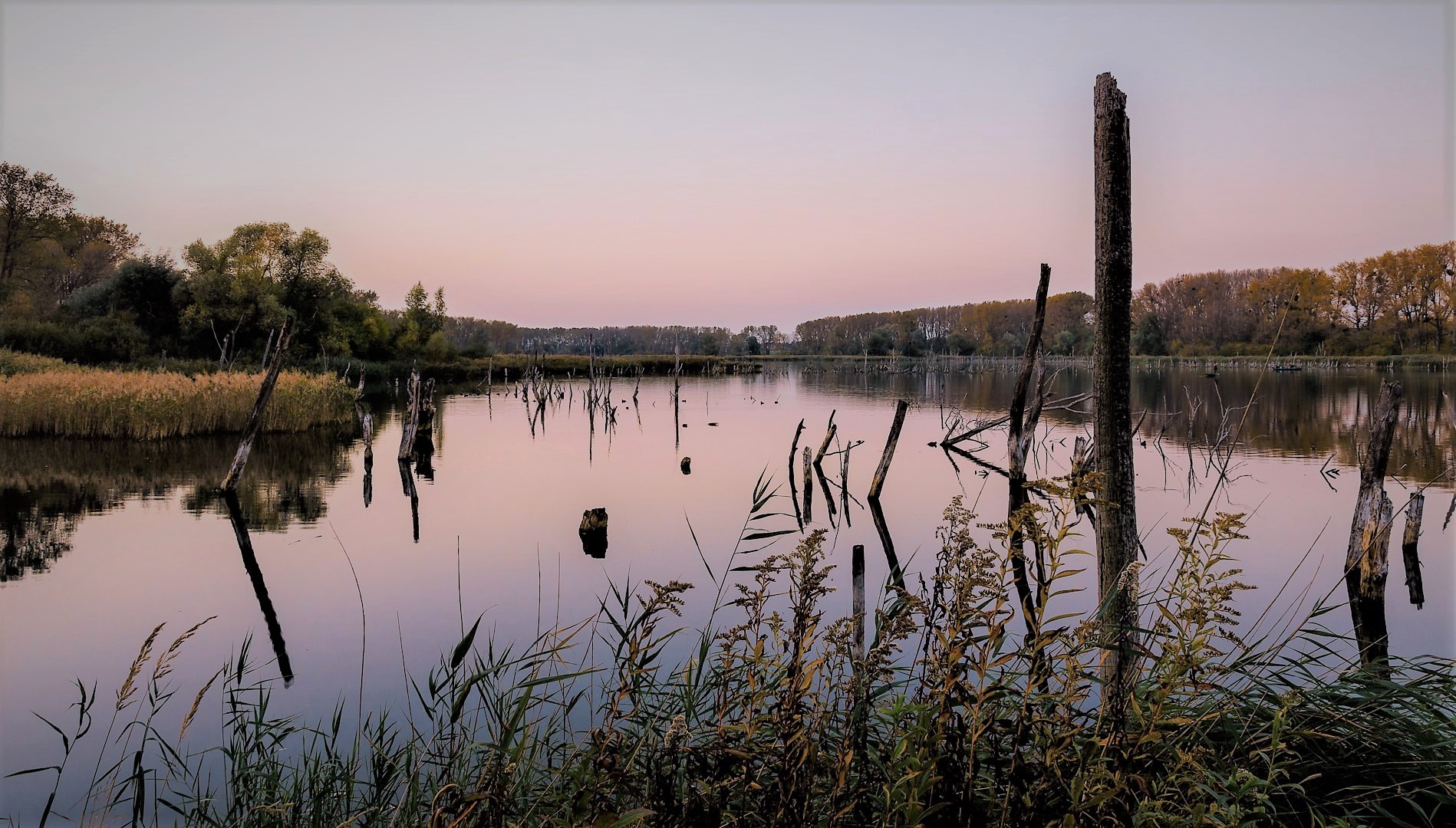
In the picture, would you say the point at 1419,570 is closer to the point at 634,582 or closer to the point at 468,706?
the point at 634,582

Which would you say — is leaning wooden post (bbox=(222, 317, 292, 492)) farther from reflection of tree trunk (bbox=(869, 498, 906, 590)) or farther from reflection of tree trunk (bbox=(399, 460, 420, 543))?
reflection of tree trunk (bbox=(869, 498, 906, 590))

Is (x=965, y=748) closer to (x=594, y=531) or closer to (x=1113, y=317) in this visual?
(x=1113, y=317)

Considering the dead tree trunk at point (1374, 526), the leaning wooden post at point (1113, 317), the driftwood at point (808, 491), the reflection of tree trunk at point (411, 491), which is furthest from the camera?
the driftwood at point (808, 491)

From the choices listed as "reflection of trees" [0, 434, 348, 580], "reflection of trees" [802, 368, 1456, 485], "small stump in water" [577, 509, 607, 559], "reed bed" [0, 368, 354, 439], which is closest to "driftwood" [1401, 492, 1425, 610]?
"reflection of trees" [802, 368, 1456, 485]

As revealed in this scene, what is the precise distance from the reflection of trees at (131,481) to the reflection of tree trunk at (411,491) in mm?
1320

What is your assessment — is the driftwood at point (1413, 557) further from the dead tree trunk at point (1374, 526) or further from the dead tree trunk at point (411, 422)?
the dead tree trunk at point (411, 422)

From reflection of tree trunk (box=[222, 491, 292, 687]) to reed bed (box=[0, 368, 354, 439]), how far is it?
8.63m

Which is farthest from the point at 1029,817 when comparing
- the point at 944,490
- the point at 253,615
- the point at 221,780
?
the point at 944,490

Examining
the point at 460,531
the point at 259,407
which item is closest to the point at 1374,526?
the point at 460,531

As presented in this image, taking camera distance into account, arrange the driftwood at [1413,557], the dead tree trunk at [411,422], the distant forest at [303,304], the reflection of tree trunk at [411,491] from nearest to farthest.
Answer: the driftwood at [1413,557] → the reflection of tree trunk at [411,491] → the dead tree trunk at [411,422] → the distant forest at [303,304]

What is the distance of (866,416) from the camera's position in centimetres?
3428

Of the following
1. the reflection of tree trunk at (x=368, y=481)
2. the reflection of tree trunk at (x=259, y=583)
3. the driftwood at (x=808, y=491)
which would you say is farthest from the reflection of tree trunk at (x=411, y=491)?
the driftwood at (x=808, y=491)

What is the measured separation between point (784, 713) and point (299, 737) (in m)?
5.29

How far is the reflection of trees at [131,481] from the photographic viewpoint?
1280 cm
